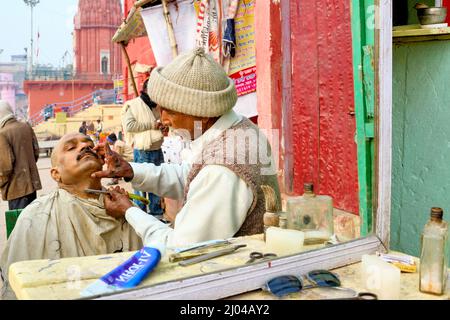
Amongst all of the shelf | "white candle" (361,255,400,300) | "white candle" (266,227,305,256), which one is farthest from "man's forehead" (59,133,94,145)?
"white candle" (361,255,400,300)

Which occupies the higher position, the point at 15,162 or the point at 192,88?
the point at 192,88

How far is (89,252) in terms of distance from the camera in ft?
8.36

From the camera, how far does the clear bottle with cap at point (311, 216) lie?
1794 mm

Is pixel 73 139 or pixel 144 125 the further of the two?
pixel 144 125

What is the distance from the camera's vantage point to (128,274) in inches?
54.0

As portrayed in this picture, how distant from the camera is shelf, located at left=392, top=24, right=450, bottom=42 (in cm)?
225

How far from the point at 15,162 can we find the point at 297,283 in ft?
14.3

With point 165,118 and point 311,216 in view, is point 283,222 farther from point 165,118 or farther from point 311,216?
point 165,118

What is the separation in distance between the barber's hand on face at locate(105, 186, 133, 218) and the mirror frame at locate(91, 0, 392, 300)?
1000 mm

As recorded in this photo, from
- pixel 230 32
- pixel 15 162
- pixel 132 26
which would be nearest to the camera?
pixel 230 32

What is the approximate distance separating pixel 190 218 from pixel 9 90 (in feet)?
4.08

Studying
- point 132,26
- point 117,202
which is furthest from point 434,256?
point 132,26
